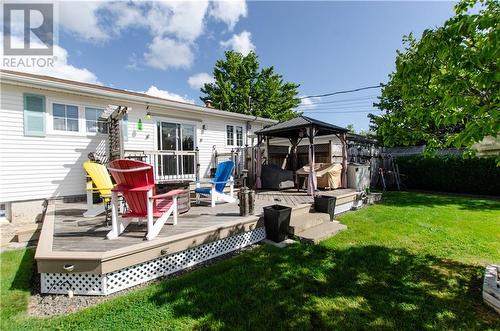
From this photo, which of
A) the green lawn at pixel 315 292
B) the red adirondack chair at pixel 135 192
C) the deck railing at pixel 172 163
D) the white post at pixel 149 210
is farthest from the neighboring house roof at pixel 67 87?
the white post at pixel 149 210

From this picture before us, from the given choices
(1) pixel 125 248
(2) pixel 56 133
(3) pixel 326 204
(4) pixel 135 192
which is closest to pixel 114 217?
(4) pixel 135 192

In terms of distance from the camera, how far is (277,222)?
4.32m

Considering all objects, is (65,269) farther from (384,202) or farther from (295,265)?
(384,202)

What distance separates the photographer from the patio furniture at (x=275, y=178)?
28.8ft

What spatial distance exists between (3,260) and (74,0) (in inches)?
263

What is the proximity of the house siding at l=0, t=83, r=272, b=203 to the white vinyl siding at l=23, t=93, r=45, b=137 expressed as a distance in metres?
0.10

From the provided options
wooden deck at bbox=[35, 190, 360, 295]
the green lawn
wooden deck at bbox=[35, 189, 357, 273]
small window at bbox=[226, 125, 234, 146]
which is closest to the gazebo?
small window at bbox=[226, 125, 234, 146]

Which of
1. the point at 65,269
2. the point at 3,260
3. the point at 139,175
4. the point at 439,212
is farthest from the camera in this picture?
the point at 439,212

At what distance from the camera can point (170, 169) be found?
803 cm

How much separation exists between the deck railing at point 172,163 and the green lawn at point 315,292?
3989 millimetres

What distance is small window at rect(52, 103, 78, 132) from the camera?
6507 mm

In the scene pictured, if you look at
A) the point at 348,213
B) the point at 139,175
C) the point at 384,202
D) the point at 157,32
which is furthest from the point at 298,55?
the point at 139,175

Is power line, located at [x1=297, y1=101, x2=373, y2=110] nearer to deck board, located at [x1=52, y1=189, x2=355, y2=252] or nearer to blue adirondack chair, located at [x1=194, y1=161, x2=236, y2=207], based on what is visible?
blue adirondack chair, located at [x1=194, y1=161, x2=236, y2=207]

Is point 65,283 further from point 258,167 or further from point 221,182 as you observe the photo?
point 258,167
